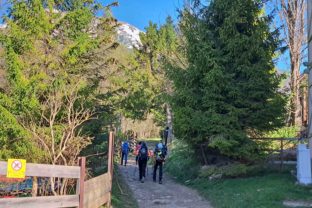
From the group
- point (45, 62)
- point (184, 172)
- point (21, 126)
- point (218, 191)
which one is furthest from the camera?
point (184, 172)

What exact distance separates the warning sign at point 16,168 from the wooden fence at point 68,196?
0.07 metres

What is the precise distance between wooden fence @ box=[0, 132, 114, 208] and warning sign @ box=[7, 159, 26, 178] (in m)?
0.07

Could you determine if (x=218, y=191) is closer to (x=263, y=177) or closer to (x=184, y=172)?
(x=263, y=177)

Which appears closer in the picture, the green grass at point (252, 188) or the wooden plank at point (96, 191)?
the wooden plank at point (96, 191)

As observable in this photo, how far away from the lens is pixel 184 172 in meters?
18.8

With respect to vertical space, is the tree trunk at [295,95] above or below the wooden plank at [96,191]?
above

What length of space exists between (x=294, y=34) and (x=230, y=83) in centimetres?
1206

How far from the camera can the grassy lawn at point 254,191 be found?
10.9m

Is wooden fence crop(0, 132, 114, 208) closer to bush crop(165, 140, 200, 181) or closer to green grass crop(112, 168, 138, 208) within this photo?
green grass crop(112, 168, 138, 208)

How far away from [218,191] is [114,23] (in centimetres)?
757

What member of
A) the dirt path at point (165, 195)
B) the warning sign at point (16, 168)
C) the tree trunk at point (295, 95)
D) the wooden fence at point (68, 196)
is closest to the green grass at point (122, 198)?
the dirt path at point (165, 195)

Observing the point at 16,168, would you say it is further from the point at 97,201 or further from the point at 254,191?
the point at 254,191

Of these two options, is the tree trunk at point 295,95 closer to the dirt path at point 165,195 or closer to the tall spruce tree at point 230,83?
the tall spruce tree at point 230,83

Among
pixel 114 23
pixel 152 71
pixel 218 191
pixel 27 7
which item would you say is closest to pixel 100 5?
pixel 114 23
